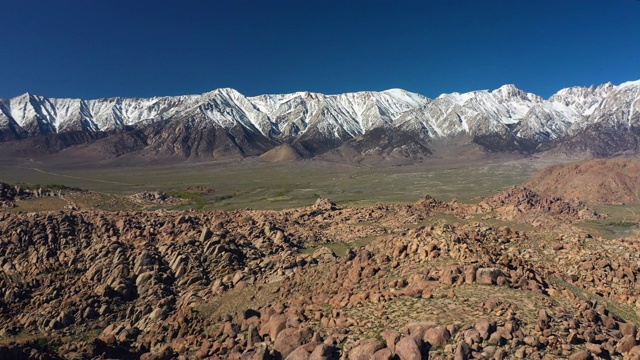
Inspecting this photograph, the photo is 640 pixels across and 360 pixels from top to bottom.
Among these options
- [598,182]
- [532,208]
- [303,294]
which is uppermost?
[598,182]

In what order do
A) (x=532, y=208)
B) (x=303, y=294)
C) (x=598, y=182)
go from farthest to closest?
(x=598, y=182) < (x=532, y=208) < (x=303, y=294)

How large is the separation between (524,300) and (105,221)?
1119 inches

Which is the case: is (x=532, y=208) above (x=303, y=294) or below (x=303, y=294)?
below

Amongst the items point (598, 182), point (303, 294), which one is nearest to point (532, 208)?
point (598, 182)

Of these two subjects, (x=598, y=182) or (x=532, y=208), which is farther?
(x=598, y=182)

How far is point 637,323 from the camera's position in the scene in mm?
15508

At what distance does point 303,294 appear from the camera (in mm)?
18219

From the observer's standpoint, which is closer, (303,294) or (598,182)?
(303,294)

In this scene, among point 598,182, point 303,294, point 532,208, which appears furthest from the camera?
point 598,182

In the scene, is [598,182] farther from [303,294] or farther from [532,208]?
[303,294]

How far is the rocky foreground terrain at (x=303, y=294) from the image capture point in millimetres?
12133

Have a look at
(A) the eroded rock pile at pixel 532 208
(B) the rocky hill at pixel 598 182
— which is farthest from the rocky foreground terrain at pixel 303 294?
(B) the rocky hill at pixel 598 182

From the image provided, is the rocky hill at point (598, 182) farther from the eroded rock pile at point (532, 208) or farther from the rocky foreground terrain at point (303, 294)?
the rocky foreground terrain at point (303, 294)

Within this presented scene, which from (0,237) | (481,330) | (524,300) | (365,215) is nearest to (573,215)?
(365,215)
